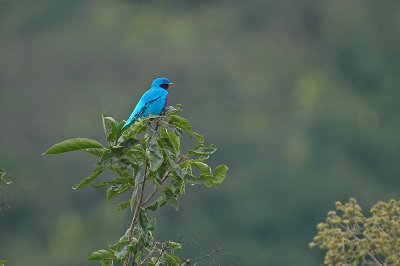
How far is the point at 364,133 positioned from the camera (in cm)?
5466

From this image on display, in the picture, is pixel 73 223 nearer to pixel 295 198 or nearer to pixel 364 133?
pixel 295 198

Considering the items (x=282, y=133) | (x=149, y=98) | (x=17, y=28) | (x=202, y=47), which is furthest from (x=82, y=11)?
(x=149, y=98)

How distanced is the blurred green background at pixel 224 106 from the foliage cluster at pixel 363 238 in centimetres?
2692

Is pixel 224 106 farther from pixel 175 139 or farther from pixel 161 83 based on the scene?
pixel 175 139

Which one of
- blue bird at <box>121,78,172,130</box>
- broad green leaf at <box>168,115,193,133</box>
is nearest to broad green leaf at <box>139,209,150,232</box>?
broad green leaf at <box>168,115,193,133</box>

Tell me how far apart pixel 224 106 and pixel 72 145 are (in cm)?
4892

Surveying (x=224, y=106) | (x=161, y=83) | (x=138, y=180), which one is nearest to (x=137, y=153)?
(x=138, y=180)

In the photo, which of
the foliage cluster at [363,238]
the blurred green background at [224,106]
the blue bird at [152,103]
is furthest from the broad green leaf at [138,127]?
the blurred green background at [224,106]

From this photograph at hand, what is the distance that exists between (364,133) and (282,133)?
15.5ft

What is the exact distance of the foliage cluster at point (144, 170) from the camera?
16.1ft

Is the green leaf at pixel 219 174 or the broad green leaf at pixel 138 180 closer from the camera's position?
the broad green leaf at pixel 138 180

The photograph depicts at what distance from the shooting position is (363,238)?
21.1 feet

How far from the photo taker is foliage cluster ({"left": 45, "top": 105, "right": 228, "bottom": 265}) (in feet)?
16.1

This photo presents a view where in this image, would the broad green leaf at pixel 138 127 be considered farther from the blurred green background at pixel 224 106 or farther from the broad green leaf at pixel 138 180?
the blurred green background at pixel 224 106
